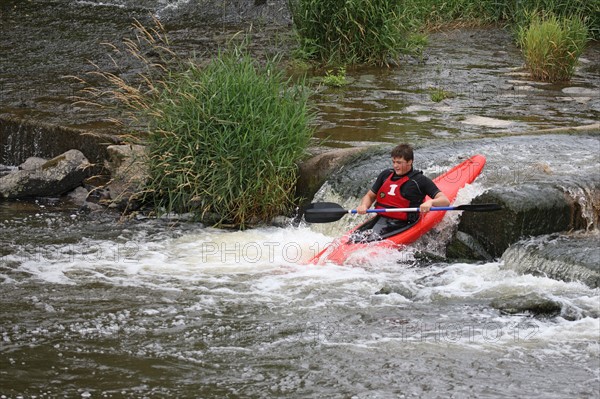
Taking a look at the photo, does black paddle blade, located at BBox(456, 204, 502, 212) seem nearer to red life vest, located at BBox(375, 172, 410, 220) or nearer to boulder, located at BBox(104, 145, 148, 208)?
red life vest, located at BBox(375, 172, 410, 220)

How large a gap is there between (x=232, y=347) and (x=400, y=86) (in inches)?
231

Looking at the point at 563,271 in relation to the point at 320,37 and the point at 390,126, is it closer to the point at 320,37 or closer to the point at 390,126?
the point at 390,126

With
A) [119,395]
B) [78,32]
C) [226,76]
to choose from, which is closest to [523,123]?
[226,76]

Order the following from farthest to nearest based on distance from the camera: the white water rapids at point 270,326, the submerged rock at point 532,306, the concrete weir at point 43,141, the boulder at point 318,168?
1. the concrete weir at point 43,141
2. the boulder at point 318,168
3. the submerged rock at point 532,306
4. the white water rapids at point 270,326

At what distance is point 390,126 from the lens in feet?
29.9

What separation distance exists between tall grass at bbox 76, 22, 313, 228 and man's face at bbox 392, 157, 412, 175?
1.11 metres

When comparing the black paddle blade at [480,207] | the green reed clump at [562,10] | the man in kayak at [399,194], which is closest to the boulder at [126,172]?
the man in kayak at [399,194]

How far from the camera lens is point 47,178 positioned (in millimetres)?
8602

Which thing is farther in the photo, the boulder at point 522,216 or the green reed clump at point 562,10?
the green reed clump at point 562,10

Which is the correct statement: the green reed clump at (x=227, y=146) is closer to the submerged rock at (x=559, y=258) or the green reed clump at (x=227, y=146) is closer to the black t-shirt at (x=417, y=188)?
the black t-shirt at (x=417, y=188)

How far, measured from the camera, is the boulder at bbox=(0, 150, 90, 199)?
8586mm

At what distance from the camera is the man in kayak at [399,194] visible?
696cm

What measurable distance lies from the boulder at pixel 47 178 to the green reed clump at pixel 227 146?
1.02 metres

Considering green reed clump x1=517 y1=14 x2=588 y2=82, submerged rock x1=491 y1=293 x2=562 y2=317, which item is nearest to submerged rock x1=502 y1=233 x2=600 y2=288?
submerged rock x1=491 y1=293 x2=562 y2=317
